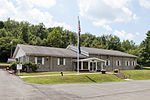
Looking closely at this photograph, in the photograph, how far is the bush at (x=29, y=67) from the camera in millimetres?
26147

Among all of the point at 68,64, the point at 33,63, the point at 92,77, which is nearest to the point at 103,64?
the point at 68,64

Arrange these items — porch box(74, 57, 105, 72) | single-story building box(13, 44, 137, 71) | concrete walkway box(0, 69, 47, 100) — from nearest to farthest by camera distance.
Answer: concrete walkway box(0, 69, 47, 100) < single-story building box(13, 44, 137, 71) < porch box(74, 57, 105, 72)

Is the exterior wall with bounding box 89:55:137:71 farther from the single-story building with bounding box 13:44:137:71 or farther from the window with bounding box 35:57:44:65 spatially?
the window with bounding box 35:57:44:65

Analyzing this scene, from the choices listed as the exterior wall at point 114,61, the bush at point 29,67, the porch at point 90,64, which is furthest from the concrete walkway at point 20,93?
the exterior wall at point 114,61

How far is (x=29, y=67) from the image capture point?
26609mm

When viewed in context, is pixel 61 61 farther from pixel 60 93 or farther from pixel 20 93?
pixel 20 93

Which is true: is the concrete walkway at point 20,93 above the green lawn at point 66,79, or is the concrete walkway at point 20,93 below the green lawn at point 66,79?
above

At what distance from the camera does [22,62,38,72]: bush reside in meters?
26.1

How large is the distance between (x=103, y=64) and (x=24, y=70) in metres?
19.4

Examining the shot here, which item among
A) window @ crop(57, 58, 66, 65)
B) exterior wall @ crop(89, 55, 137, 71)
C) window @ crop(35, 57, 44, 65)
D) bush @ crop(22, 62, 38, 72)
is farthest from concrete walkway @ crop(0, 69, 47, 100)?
exterior wall @ crop(89, 55, 137, 71)

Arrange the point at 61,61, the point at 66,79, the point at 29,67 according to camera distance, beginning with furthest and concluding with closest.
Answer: the point at 61,61, the point at 29,67, the point at 66,79

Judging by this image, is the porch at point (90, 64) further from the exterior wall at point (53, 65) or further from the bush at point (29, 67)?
the bush at point (29, 67)

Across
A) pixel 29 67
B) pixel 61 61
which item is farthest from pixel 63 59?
pixel 29 67

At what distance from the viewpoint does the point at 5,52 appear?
56.0 metres
